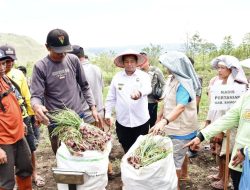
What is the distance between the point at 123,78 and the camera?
143 inches

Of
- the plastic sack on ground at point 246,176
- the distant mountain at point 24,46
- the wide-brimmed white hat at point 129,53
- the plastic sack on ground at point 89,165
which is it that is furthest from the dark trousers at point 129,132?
the distant mountain at point 24,46

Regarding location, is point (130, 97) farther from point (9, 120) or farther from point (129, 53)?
point (9, 120)

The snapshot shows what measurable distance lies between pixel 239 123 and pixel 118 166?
7.83ft

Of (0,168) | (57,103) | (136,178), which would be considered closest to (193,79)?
(136,178)

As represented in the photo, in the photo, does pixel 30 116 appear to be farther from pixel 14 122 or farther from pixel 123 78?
pixel 123 78

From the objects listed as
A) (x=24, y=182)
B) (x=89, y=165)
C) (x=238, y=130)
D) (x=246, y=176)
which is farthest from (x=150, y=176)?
(x=24, y=182)

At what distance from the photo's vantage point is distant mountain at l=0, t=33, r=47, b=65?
5559 centimetres

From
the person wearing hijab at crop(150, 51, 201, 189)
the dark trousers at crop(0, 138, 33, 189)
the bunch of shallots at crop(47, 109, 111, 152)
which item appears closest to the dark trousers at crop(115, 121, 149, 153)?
the person wearing hijab at crop(150, 51, 201, 189)

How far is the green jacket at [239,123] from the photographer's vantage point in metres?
2.36

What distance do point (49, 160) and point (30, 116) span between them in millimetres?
1095

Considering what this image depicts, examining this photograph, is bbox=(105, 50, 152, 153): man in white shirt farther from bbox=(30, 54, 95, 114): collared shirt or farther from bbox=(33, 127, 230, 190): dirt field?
bbox=(33, 127, 230, 190): dirt field

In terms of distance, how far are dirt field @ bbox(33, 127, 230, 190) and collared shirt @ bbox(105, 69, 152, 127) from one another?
908 mm

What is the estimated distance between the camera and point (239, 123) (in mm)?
2457

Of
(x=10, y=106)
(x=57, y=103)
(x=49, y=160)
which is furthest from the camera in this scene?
(x=49, y=160)
